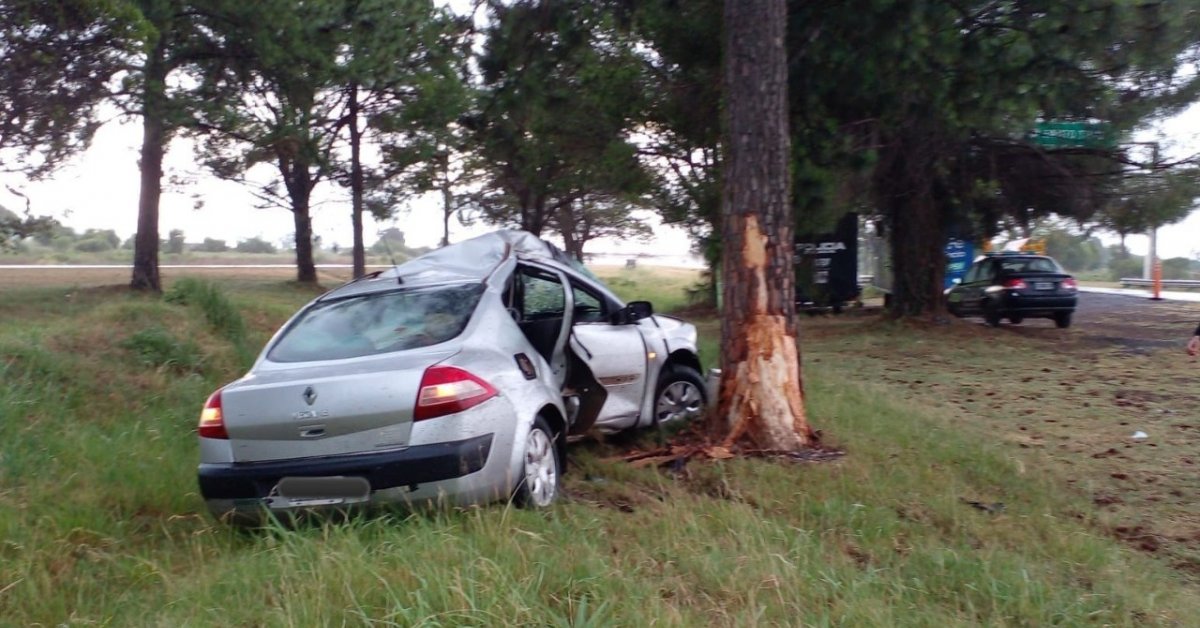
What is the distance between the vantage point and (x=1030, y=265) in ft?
68.2

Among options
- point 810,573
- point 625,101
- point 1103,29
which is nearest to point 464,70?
point 625,101

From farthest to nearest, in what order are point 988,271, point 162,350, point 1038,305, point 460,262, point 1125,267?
1. point 1125,267
2. point 988,271
3. point 1038,305
4. point 162,350
5. point 460,262

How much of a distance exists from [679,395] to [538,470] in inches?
119

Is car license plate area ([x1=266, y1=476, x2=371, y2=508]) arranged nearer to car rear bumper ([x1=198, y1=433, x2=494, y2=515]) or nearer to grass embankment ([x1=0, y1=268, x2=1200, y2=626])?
car rear bumper ([x1=198, y1=433, x2=494, y2=515])

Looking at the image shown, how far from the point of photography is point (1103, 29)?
11.7 metres

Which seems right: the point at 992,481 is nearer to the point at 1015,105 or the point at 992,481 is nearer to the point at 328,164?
the point at 1015,105

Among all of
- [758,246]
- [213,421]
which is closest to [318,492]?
[213,421]

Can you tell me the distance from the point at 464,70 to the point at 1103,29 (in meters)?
8.18

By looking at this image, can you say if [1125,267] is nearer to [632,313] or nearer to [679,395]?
[679,395]

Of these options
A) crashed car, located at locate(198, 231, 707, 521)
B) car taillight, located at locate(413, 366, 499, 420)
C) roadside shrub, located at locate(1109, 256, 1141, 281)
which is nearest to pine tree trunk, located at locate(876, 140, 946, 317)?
crashed car, located at locate(198, 231, 707, 521)

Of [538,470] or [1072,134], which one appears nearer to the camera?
[538,470]

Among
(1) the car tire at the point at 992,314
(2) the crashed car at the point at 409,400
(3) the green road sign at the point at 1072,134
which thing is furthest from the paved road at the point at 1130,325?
(2) the crashed car at the point at 409,400

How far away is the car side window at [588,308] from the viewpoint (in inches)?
310

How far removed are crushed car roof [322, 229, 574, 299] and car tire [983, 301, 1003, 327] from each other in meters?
15.4
